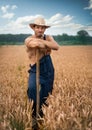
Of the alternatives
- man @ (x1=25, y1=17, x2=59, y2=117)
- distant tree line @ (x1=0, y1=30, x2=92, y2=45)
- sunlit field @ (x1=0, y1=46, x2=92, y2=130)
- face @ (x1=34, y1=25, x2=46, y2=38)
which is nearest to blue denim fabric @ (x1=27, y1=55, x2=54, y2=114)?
man @ (x1=25, y1=17, x2=59, y2=117)

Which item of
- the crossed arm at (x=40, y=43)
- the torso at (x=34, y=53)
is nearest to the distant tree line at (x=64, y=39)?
the torso at (x=34, y=53)

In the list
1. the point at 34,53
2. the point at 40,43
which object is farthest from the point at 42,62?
the point at 40,43

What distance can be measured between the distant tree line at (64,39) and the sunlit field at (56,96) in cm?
38

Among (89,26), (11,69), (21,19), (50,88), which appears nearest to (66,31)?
(89,26)

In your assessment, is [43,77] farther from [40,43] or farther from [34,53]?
[40,43]

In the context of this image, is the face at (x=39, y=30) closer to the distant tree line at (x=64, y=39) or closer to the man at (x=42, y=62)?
the man at (x=42, y=62)

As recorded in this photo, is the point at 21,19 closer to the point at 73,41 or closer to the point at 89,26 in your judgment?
the point at 89,26

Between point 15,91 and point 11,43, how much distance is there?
106 cm

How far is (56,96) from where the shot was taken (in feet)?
12.4

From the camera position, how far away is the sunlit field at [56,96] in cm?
315

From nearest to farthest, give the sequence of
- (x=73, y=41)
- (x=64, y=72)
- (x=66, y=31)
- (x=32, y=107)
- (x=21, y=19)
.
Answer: (x=32, y=107) → (x=21, y=19) → (x=66, y=31) → (x=64, y=72) → (x=73, y=41)

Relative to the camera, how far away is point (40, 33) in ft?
11.5

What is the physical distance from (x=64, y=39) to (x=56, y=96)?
2023 millimetres

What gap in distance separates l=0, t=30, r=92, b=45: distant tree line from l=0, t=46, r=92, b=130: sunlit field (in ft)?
1.24
